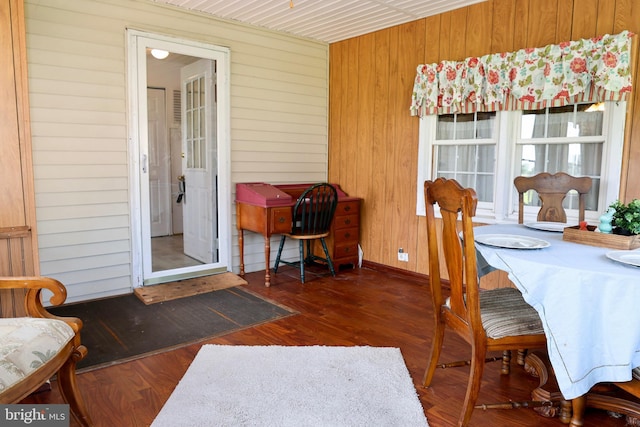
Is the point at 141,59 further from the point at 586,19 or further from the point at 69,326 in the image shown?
the point at 586,19

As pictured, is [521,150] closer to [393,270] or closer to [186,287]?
[393,270]

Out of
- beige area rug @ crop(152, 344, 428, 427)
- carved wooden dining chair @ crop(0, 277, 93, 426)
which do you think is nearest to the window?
beige area rug @ crop(152, 344, 428, 427)

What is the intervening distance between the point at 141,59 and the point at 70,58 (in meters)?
0.55

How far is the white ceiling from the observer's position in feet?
12.7

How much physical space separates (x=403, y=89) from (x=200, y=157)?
2.21 meters

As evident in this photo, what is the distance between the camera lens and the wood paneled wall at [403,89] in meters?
3.18

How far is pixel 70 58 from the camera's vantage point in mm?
3445

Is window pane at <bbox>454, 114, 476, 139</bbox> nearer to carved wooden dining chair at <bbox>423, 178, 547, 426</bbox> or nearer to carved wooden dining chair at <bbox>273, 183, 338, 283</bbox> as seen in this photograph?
carved wooden dining chair at <bbox>273, 183, 338, 283</bbox>

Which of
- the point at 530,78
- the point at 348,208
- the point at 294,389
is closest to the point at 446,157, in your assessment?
the point at 530,78

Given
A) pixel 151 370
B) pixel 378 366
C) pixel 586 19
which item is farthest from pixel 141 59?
pixel 586 19

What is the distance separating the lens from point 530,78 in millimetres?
3412

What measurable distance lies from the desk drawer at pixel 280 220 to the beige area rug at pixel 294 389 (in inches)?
60.0

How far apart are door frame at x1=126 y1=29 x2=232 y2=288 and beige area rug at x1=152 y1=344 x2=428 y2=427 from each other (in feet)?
5.02

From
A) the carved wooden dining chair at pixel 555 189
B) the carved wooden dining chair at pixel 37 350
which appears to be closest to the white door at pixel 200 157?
the carved wooden dining chair at pixel 37 350
